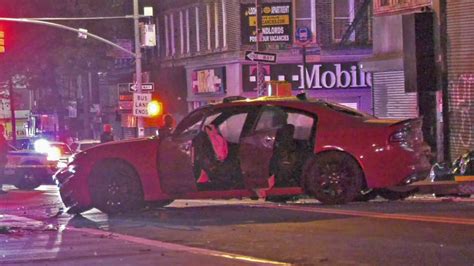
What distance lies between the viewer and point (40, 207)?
14.5 m

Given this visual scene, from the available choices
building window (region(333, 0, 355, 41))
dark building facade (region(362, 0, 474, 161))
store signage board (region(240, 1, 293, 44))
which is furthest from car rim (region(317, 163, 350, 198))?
building window (region(333, 0, 355, 41))

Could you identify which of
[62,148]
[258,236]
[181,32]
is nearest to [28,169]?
[62,148]

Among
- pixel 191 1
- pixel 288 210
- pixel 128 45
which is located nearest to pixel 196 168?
pixel 288 210

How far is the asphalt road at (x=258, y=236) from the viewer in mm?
7496

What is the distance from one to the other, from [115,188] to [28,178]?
11.6m

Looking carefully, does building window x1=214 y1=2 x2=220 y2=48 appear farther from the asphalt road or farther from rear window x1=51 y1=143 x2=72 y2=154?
the asphalt road

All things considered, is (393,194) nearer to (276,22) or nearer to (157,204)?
(157,204)

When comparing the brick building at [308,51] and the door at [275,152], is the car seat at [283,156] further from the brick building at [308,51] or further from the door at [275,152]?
the brick building at [308,51]

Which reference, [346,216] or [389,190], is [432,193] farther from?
[346,216]

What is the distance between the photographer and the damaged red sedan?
1073 centimetres

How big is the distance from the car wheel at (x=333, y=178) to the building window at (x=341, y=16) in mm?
23256

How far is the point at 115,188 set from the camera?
11398 mm

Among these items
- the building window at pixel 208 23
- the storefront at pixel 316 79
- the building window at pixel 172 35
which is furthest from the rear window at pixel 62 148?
the building window at pixel 172 35

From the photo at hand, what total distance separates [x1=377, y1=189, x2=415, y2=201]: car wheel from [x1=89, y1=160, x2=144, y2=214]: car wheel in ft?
11.2
